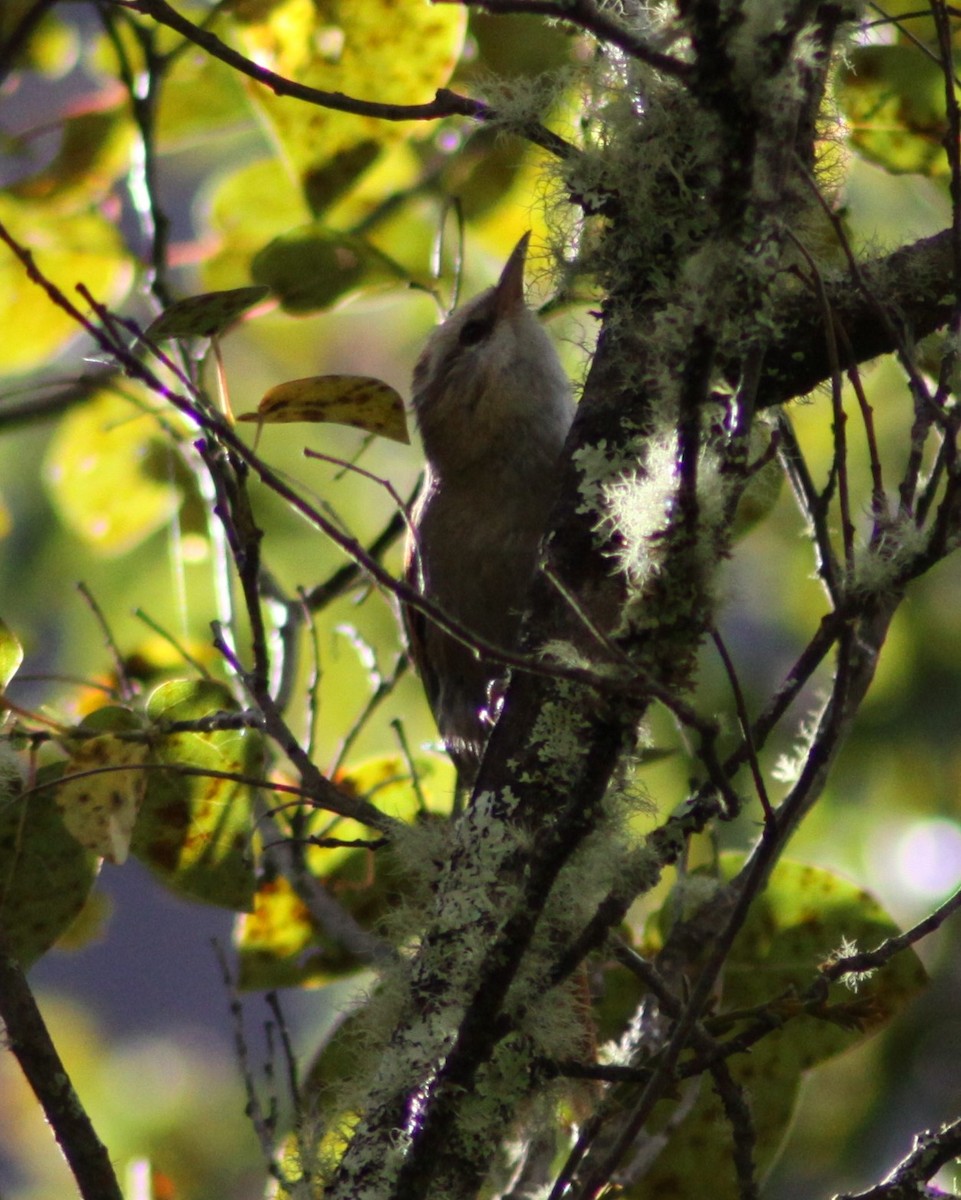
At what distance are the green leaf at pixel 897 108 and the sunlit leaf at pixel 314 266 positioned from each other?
0.81 m

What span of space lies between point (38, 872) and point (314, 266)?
109cm

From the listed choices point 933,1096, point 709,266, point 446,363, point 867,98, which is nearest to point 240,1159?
point 933,1096

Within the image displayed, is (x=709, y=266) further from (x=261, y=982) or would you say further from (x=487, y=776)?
(x=261, y=982)

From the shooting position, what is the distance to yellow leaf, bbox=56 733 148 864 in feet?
6.03

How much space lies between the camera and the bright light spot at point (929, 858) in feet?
11.9

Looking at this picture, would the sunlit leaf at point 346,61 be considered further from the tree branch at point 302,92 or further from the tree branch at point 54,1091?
the tree branch at point 54,1091

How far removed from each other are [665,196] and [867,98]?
910mm

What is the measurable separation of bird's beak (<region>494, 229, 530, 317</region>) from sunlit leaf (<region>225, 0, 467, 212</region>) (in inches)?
28.7

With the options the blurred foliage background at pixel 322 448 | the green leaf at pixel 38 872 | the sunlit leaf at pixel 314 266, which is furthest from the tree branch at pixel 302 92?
the green leaf at pixel 38 872

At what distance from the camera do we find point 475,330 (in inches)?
135

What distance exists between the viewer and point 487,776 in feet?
5.81

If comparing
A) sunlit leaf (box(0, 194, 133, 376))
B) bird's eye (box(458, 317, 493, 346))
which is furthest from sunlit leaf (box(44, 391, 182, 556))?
bird's eye (box(458, 317, 493, 346))

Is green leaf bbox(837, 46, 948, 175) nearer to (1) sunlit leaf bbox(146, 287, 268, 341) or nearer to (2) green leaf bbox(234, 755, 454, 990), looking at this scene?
(1) sunlit leaf bbox(146, 287, 268, 341)

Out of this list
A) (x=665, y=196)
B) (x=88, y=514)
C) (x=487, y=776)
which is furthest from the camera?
(x=88, y=514)
